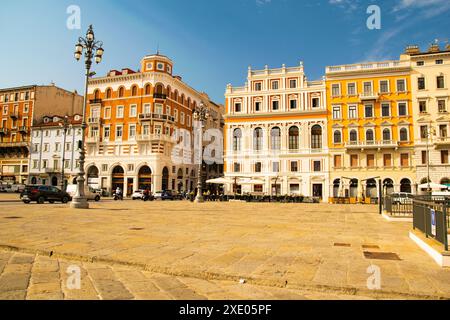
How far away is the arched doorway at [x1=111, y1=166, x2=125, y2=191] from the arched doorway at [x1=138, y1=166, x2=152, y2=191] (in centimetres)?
320

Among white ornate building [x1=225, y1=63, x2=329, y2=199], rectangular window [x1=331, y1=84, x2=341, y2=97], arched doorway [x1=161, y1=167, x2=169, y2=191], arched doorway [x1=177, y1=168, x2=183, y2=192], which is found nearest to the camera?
rectangular window [x1=331, y1=84, x2=341, y2=97]

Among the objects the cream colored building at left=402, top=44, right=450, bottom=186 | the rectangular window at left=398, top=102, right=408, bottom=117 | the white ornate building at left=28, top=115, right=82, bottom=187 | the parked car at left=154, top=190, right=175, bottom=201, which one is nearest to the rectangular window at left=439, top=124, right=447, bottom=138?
the cream colored building at left=402, top=44, right=450, bottom=186

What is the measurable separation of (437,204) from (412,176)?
129 ft

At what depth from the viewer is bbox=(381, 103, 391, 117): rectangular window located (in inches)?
1659

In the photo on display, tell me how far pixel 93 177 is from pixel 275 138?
3060cm

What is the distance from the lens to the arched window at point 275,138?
4706 cm

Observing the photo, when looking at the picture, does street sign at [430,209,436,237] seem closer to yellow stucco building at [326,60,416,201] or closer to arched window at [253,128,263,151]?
yellow stucco building at [326,60,416,201]

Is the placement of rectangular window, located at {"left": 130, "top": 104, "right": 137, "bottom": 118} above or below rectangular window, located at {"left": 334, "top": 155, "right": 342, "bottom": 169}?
above

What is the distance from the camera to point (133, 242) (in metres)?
7.12

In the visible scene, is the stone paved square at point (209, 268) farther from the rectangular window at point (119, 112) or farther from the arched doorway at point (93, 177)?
the rectangular window at point (119, 112)

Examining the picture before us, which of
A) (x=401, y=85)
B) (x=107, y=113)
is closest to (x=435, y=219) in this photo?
(x=401, y=85)

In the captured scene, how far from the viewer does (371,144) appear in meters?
41.7

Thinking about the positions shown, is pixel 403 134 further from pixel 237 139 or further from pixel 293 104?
pixel 237 139
